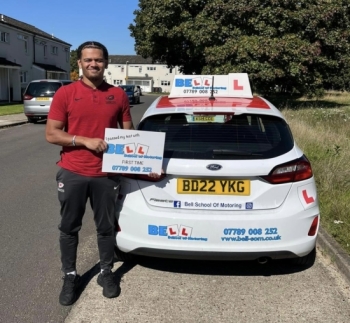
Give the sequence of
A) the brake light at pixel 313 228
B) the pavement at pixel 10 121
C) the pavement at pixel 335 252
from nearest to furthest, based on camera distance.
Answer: the brake light at pixel 313 228 → the pavement at pixel 335 252 → the pavement at pixel 10 121

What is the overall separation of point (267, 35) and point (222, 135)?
695 inches

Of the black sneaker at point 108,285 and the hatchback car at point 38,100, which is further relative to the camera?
the hatchback car at point 38,100

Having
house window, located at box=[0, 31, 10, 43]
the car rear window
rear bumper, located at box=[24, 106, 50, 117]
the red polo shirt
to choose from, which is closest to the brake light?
the car rear window

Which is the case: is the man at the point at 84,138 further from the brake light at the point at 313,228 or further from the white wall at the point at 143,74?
the white wall at the point at 143,74

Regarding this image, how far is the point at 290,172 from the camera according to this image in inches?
136

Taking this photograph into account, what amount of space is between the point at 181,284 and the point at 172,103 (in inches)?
66.8

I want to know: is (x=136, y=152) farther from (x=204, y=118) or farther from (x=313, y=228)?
(x=313, y=228)

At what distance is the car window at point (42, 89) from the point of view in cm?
1831

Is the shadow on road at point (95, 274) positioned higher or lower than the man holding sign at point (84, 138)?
lower

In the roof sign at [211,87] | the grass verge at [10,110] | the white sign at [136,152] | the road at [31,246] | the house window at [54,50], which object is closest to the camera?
the white sign at [136,152]

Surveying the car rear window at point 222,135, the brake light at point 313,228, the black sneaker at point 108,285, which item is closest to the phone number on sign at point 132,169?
the car rear window at point 222,135

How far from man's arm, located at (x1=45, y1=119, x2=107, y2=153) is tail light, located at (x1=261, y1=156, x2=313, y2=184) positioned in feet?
4.30

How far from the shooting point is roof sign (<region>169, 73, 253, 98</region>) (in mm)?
4859

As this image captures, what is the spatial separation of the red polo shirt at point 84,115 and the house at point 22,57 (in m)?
30.1
